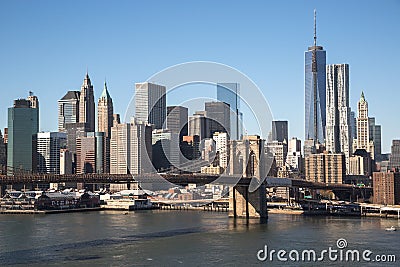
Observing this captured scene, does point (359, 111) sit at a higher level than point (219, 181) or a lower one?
higher

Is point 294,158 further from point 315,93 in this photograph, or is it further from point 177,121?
point 177,121

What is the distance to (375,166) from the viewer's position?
214 feet

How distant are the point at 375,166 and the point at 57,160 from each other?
30035 mm

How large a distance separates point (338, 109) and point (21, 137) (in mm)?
43390

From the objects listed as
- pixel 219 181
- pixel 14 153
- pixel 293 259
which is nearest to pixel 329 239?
pixel 293 259

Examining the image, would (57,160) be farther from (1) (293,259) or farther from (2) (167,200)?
(1) (293,259)

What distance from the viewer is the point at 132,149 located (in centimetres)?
4894

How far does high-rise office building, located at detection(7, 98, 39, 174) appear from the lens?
5494cm

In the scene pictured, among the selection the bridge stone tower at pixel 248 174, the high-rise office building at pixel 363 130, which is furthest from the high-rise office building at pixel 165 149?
the high-rise office building at pixel 363 130

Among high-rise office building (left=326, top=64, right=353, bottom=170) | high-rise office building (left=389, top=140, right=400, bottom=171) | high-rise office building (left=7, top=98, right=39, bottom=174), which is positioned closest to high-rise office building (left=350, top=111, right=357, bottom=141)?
high-rise office building (left=326, top=64, right=353, bottom=170)

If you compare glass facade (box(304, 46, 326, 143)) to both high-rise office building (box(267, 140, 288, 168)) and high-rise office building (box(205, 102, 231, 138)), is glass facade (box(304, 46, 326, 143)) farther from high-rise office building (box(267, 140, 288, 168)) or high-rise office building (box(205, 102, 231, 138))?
high-rise office building (box(205, 102, 231, 138))

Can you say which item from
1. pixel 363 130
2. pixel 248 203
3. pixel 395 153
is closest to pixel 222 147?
pixel 248 203

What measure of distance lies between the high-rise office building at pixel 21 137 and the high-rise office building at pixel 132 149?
21.8 ft

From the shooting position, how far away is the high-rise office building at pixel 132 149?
4384cm
